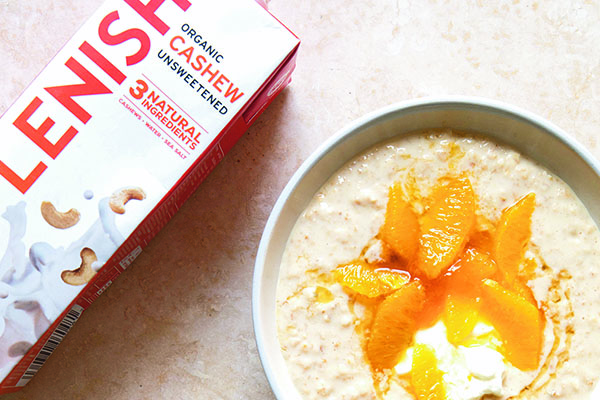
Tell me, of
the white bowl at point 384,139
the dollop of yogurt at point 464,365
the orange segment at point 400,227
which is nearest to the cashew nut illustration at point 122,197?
the white bowl at point 384,139

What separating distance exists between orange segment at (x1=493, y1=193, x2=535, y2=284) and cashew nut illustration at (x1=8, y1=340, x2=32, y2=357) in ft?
3.53

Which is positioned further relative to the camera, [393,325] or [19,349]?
[393,325]

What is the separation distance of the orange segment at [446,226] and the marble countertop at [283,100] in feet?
1.02

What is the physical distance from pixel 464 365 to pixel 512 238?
32cm

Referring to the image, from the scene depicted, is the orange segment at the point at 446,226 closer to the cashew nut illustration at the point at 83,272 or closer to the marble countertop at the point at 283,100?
the marble countertop at the point at 283,100

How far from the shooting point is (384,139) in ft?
4.51

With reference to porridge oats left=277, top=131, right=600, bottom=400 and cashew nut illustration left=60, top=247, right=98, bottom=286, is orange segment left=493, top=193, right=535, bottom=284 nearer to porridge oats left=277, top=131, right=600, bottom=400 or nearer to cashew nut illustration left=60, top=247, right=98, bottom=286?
porridge oats left=277, top=131, right=600, bottom=400

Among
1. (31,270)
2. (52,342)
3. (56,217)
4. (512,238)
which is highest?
(512,238)

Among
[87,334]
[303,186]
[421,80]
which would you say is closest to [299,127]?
[303,186]

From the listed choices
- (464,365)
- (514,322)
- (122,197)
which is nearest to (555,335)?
(514,322)

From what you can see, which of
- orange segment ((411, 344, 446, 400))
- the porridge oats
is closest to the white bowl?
the porridge oats

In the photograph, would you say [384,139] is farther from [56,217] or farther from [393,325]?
[56,217]

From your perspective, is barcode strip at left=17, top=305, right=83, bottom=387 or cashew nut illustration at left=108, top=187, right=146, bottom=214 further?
barcode strip at left=17, top=305, right=83, bottom=387

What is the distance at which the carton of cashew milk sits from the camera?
1.19 metres
